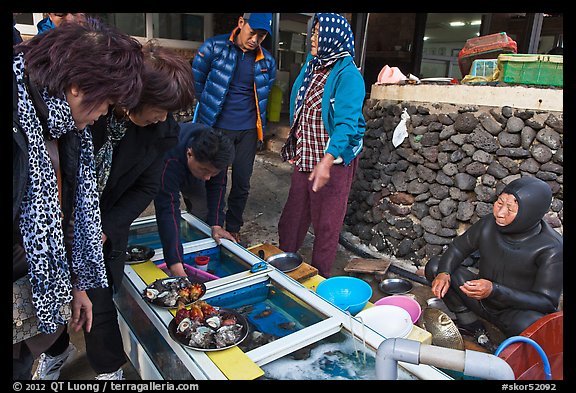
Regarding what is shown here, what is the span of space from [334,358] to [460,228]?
2.87 m

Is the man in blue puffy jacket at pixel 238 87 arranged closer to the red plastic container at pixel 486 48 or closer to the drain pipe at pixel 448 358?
the red plastic container at pixel 486 48

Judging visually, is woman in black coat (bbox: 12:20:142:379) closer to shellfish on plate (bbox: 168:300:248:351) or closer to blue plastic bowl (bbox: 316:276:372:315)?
shellfish on plate (bbox: 168:300:248:351)

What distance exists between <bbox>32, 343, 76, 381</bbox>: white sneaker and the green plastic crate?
423 centimetres

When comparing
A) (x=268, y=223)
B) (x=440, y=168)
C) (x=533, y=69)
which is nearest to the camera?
(x=533, y=69)

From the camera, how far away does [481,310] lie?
2.82m

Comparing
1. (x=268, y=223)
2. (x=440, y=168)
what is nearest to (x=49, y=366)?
(x=268, y=223)

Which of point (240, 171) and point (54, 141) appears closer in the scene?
point (54, 141)

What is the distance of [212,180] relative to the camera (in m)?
3.07

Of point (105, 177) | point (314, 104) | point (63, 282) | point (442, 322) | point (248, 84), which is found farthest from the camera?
point (248, 84)

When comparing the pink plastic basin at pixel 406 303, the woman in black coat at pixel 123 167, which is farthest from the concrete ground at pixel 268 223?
the pink plastic basin at pixel 406 303

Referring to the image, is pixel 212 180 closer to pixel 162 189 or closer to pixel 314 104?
pixel 162 189

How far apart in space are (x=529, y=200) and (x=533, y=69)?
1.96 m

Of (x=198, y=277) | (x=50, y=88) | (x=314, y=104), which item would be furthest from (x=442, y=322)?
(x=50, y=88)

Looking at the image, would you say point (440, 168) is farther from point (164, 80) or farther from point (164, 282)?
point (164, 80)
